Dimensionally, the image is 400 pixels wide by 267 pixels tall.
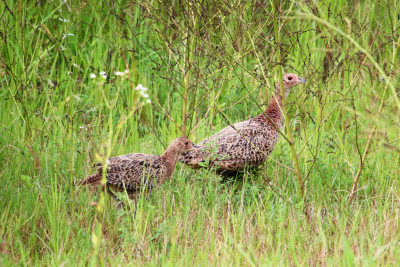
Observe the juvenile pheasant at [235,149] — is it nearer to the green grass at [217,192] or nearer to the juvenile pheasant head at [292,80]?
the green grass at [217,192]

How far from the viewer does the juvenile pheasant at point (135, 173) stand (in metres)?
5.75

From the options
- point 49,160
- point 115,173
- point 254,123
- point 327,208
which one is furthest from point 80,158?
point 327,208

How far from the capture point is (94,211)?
18.0 ft

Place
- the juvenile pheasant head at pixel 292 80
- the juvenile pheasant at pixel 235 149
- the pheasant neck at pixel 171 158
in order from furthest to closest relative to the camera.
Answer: the juvenile pheasant head at pixel 292 80, the juvenile pheasant at pixel 235 149, the pheasant neck at pixel 171 158

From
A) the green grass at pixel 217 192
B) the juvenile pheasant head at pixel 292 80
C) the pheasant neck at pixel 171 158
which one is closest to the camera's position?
the green grass at pixel 217 192

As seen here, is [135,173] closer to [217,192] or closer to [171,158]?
[171,158]

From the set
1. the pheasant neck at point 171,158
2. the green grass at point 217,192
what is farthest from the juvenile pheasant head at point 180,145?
the green grass at point 217,192

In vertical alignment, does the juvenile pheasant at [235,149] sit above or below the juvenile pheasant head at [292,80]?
below

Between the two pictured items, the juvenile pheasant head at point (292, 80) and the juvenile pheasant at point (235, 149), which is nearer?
the juvenile pheasant at point (235, 149)

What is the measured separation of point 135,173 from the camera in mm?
5832

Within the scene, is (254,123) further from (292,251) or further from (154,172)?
(292,251)

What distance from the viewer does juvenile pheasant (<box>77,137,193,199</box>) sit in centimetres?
575

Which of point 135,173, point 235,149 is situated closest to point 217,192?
point 235,149

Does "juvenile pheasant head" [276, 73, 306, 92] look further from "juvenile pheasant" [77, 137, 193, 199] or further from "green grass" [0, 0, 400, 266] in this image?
"juvenile pheasant" [77, 137, 193, 199]
